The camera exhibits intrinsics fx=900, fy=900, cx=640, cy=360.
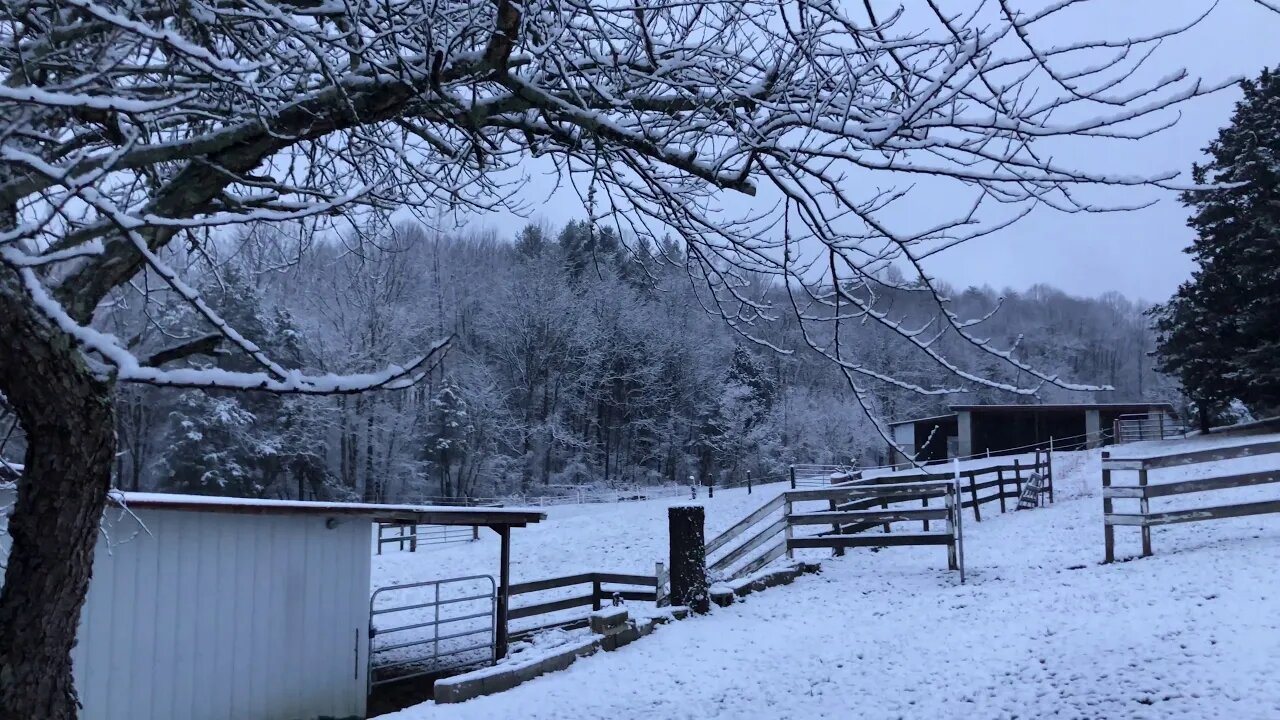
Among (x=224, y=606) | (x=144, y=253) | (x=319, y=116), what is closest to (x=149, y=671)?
(x=224, y=606)

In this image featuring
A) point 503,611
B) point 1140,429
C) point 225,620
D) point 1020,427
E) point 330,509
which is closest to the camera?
point 225,620

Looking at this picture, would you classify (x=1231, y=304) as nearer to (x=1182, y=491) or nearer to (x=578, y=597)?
(x=1182, y=491)

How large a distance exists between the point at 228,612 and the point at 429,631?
304 inches

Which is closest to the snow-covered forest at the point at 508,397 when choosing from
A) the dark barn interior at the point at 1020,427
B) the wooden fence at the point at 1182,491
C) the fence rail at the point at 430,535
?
the dark barn interior at the point at 1020,427

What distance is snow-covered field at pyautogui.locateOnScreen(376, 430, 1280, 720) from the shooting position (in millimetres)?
6039

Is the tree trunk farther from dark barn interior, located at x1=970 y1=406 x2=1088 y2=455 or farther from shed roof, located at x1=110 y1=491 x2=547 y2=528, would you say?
dark barn interior, located at x1=970 y1=406 x2=1088 y2=455

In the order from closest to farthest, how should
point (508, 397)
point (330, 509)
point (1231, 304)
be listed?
1. point (330, 509)
2. point (1231, 304)
3. point (508, 397)

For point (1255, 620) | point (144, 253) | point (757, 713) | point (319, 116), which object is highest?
point (319, 116)

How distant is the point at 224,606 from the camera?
840 centimetres

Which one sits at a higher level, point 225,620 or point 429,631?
point 225,620

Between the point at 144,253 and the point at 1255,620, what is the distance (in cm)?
780

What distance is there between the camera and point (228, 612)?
332 inches

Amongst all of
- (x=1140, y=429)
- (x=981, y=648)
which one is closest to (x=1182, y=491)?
(x=981, y=648)

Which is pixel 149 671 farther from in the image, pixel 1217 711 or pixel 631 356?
pixel 631 356
